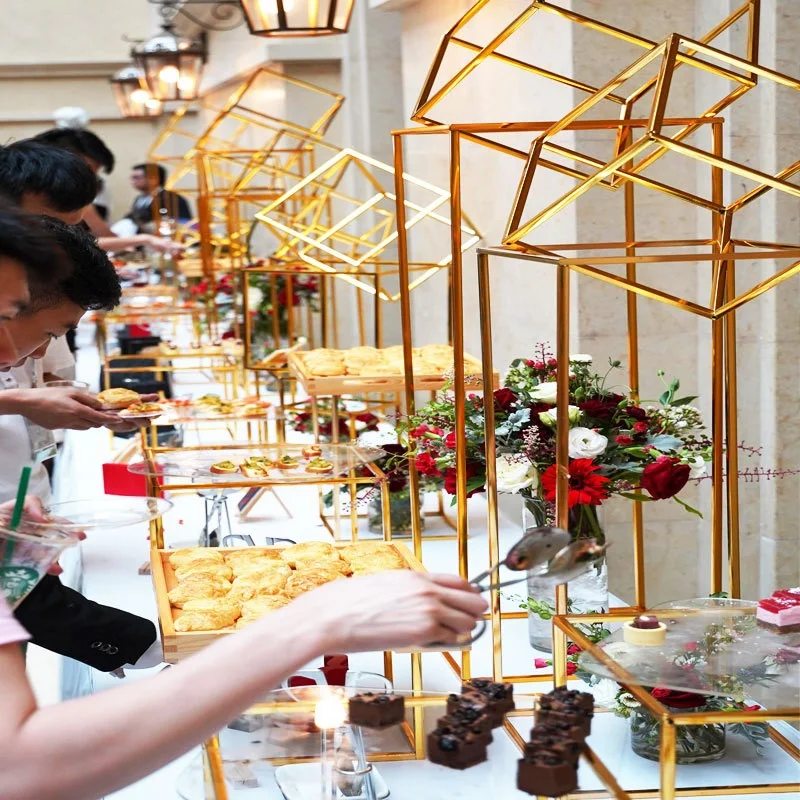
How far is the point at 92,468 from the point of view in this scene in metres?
3.88

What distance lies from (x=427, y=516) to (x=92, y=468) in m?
1.18

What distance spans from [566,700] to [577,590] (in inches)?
38.8

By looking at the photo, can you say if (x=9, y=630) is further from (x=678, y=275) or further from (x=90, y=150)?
(x=90, y=150)

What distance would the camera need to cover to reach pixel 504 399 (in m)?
1.92

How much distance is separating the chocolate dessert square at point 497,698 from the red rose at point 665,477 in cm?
79

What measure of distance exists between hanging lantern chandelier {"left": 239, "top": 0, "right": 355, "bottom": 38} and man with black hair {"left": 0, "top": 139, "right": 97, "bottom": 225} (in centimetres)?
81

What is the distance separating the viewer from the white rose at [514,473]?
1834 millimetres

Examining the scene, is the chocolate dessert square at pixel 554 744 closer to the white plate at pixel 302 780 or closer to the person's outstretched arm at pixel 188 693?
the person's outstretched arm at pixel 188 693

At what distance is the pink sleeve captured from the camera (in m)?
0.93

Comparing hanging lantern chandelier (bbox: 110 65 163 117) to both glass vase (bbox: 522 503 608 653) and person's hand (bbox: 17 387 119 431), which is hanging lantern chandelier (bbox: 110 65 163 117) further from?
glass vase (bbox: 522 503 608 653)

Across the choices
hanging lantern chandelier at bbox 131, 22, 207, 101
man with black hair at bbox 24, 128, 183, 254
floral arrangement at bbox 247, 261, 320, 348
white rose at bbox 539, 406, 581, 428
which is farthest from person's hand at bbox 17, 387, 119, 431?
hanging lantern chandelier at bbox 131, 22, 207, 101

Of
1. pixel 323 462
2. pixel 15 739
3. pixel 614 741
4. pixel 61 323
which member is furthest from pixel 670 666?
pixel 323 462

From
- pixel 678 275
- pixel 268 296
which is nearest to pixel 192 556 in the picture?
pixel 678 275

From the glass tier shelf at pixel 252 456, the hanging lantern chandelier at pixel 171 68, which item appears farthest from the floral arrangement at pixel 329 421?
the hanging lantern chandelier at pixel 171 68
